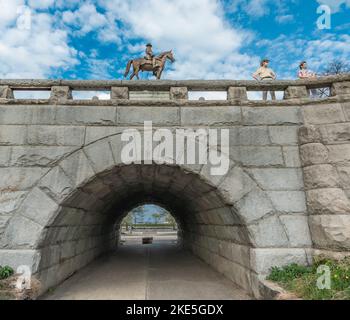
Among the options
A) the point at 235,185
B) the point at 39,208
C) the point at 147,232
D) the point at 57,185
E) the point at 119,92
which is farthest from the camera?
the point at 147,232

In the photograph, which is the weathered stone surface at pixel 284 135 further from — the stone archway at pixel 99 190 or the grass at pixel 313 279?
the grass at pixel 313 279

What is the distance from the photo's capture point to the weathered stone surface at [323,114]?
542 cm

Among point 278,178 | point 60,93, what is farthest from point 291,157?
point 60,93

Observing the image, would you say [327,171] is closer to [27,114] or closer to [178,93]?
[178,93]

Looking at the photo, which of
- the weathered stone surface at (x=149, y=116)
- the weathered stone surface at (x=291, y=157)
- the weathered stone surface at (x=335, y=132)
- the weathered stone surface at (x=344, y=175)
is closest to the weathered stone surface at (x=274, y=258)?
the weathered stone surface at (x=344, y=175)

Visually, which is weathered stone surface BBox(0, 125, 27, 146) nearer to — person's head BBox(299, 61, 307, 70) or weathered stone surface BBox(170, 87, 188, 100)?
weathered stone surface BBox(170, 87, 188, 100)

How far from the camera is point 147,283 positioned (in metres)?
6.29

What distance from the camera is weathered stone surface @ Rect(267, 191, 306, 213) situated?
5.18 metres

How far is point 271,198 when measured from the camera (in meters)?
5.21

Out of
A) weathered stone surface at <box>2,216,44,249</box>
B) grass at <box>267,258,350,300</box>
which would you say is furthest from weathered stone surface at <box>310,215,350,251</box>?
weathered stone surface at <box>2,216,44,249</box>

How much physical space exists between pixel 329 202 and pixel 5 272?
549 centimetres

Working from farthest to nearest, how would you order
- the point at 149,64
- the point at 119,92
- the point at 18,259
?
the point at 149,64 < the point at 119,92 < the point at 18,259

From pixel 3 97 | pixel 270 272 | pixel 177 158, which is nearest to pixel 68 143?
pixel 3 97
